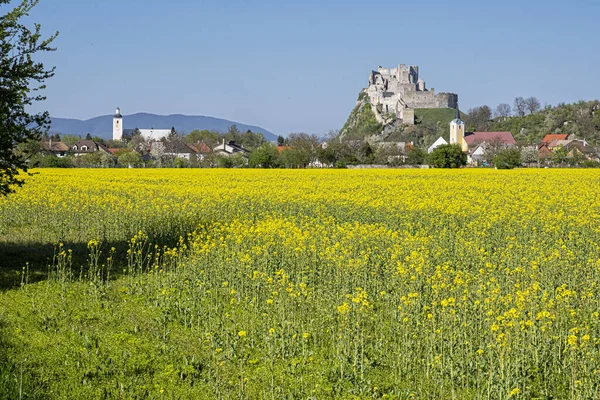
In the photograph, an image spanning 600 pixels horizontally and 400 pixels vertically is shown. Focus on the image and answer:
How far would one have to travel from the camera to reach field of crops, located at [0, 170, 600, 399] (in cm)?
863

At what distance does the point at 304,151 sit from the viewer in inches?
3418

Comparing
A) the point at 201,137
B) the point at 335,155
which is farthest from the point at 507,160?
the point at 201,137

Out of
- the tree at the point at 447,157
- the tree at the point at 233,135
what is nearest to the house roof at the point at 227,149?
the tree at the point at 233,135

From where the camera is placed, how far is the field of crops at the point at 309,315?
863 cm

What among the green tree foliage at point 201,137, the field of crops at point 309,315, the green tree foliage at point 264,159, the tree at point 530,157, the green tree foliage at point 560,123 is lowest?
the field of crops at point 309,315

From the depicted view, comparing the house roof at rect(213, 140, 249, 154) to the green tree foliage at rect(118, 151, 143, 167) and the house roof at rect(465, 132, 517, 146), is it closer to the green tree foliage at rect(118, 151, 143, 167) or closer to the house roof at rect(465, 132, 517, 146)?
the green tree foliage at rect(118, 151, 143, 167)

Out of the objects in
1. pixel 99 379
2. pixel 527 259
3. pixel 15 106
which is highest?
pixel 15 106

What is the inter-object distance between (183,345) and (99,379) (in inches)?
65.1

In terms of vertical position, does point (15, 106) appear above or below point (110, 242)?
above

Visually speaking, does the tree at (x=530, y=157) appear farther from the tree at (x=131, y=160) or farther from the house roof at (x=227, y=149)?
the house roof at (x=227, y=149)

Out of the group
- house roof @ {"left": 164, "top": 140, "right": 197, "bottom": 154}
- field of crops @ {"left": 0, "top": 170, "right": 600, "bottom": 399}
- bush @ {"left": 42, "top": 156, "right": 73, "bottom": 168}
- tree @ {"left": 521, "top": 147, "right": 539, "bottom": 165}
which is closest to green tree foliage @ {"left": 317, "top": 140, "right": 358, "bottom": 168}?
tree @ {"left": 521, "top": 147, "right": 539, "bottom": 165}

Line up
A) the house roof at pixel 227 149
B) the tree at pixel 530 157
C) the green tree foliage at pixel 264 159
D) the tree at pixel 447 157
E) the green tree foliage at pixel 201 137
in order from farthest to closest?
the green tree foliage at pixel 201 137
the house roof at pixel 227 149
the tree at pixel 530 157
the green tree foliage at pixel 264 159
the tree at pixel 447 157

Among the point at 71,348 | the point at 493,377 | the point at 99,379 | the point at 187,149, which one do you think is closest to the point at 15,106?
the point at 71,348

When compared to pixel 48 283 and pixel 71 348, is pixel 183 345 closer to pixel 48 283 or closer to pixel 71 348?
pixel 71 348
